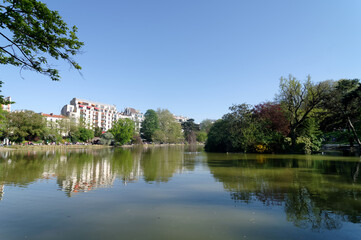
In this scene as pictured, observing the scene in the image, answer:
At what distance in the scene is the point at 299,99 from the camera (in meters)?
32.0

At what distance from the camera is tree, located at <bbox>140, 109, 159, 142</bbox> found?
9545 cm

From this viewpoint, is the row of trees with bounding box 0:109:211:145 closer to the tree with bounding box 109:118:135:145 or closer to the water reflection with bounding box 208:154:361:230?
the tree with bounding box 109:118:135:145

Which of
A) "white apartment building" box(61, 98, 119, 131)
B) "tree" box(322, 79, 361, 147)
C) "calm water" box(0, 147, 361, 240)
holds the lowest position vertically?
"calm water" box(0, 147, 361, 240)

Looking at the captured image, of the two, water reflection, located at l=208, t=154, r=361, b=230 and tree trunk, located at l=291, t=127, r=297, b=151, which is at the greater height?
tree trunk, located at l=291, t=127, r=297, b=151

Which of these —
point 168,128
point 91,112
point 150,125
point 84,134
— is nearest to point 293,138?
point 84,134

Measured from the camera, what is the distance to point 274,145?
3272 centimetres

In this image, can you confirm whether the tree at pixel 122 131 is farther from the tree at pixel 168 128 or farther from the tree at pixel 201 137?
the tree at pixel 201 137

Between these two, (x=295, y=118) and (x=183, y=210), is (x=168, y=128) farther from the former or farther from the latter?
(x=183, y=210)

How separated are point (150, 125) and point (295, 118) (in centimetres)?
7079

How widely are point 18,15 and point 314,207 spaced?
36.0 feet

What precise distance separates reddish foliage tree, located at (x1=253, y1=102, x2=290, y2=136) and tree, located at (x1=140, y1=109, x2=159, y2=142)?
64649 mm

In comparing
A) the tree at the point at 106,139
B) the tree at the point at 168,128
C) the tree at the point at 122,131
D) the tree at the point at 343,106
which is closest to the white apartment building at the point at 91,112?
the tree at the point at 168,128

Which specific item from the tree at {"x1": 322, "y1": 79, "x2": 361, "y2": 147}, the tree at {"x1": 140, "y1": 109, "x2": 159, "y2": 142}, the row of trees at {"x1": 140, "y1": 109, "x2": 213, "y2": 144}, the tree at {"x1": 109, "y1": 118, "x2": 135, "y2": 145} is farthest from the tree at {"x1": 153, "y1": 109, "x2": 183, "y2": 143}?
the tree at {"x1": 322, "y1": 79, "x2": 361, "y2": 147}

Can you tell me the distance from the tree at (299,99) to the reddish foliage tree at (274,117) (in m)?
0.83
